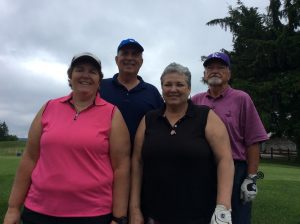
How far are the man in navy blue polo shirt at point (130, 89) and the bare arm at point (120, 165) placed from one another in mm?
764

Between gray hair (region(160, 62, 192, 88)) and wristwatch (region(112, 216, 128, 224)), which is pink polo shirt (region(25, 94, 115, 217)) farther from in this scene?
gray hair (region(160, 62, 192, 88))

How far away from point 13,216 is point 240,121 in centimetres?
232

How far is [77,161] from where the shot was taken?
349 cm

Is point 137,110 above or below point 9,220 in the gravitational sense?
above

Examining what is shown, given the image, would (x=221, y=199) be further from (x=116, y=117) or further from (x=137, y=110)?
(x=137, y=110)

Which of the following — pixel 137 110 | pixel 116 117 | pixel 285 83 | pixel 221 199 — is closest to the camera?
pixel 221 199

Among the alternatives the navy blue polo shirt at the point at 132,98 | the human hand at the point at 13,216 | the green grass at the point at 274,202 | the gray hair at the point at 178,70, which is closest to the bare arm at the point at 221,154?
the gray hair at the point at 178,70

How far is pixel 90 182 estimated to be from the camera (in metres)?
3.49

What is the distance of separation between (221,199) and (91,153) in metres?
1.07

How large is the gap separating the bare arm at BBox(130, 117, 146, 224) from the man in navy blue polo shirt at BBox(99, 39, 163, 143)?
63 cm

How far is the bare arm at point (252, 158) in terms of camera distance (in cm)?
455

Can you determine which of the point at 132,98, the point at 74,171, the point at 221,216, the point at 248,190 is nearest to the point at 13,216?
the point at 74,171

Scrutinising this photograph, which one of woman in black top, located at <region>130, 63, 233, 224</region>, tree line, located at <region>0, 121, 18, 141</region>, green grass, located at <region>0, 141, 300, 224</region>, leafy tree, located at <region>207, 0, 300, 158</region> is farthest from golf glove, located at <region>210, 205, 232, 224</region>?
tree line, located at <region>0, 121, 18, 141</region>

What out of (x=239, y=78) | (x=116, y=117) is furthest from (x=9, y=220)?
(x=239, y=78)
